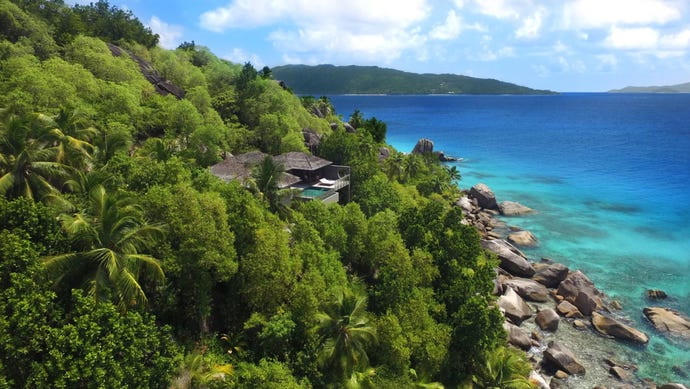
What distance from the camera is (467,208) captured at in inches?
2200

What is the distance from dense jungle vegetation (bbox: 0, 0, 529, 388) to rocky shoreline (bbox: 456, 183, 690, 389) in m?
4.62

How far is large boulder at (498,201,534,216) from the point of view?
192ft

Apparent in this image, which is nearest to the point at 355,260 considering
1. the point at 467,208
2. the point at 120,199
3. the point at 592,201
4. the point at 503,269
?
the point at 120,199

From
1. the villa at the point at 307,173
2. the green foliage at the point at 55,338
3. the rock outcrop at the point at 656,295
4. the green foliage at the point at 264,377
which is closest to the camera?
the green foliage at the point at 55,338

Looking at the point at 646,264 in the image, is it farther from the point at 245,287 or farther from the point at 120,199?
the point at 120,199

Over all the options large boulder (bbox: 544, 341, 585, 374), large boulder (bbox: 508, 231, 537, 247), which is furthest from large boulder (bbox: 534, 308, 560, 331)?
large boulder (bbox: 508, 231, 537, 247)

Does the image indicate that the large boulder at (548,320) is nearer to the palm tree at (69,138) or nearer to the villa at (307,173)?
the villa at (307,173)

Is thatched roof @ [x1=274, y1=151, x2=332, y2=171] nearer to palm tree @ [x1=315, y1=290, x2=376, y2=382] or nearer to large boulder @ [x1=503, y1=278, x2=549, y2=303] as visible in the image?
palm tree @ [x1=315, y1=290, x2=376, y2=382]

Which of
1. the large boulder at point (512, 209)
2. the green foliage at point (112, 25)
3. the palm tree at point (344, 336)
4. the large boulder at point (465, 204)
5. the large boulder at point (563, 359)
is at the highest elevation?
the green foliage at point (112, 25)

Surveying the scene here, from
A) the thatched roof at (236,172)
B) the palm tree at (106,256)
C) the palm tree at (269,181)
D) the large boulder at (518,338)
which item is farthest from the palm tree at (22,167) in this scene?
the large boulder at (518,338)

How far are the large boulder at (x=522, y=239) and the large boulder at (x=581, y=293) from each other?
9469mm

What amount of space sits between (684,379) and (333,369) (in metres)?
24.2

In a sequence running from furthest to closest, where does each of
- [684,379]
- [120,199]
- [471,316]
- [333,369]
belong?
[684,379]
[471,316]
[333,369]
[120,199]

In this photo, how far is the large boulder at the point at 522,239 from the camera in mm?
47625
